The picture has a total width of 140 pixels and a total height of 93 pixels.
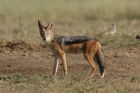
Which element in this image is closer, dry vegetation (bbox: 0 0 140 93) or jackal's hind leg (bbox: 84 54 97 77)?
dry vegetation (bbox: 0 0 140 93)

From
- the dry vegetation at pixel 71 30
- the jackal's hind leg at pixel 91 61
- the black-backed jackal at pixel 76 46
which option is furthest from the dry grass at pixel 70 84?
the black-backed jackal at pixel 76 46

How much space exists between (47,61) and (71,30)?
5905 millimetres

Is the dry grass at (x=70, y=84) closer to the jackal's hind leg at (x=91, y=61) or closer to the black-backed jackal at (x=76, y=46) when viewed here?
the jackal's hind leg at (x=91, y=61)

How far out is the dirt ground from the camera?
39.6 ft

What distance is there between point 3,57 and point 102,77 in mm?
3401

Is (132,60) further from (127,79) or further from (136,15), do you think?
(136,15)

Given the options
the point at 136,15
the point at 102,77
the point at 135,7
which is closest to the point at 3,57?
the point at 102,77

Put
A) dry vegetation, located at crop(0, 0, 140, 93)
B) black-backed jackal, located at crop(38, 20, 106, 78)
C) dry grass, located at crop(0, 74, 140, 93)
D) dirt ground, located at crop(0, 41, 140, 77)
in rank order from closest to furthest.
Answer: dry grass, located at crop(0, 74, 140, 93) → dry vegetation, located at crop(0, 0, 140, 93) → black-backed jackal, located at crop(38, 20, 106, 78) → dirt ground, located at crop(0, 41, 140, 77)

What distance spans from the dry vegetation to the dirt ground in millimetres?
732

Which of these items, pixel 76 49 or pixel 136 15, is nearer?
pixel 76 49

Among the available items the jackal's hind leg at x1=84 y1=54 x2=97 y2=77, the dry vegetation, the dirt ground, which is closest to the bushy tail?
the jackal's hind leg at x1=84 y1=54 x2=97 y2=77

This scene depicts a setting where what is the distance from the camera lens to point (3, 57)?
13.5 m

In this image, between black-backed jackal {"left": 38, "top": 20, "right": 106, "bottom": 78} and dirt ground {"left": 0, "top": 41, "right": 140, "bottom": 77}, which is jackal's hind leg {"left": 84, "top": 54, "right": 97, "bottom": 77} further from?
dirt ground {"left": 0, "top": 41, "right": 140, "bottom": 77}

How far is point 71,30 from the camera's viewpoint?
19.0 m
